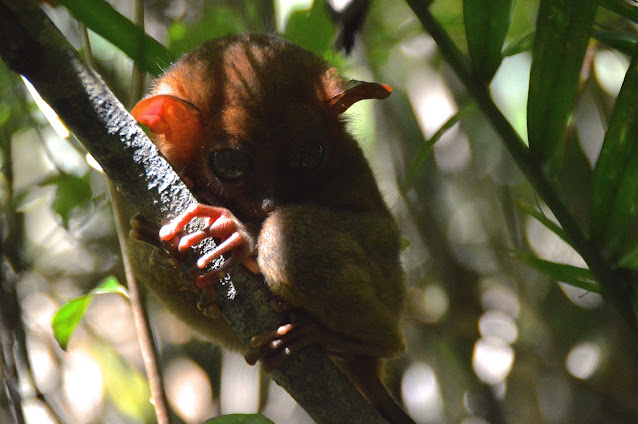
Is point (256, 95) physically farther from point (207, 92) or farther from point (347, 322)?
point (347, 322)

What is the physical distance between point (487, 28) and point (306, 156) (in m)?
0.81

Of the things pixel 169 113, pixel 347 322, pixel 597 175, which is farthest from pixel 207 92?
pixel 597 175

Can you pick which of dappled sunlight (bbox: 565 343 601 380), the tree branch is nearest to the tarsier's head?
the tree branch

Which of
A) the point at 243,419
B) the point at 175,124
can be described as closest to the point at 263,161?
the point at 175,124

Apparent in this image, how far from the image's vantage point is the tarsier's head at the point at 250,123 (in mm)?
2246

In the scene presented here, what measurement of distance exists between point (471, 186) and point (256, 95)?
138 inches

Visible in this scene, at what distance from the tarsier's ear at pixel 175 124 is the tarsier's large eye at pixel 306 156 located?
1.21 ft

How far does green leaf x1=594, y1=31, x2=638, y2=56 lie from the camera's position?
200 centimetres

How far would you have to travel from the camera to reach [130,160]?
1474 millimetres

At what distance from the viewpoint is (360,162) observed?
8.42 ft

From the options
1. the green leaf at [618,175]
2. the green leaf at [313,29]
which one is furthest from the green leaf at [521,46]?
the green leaf at [313,29]

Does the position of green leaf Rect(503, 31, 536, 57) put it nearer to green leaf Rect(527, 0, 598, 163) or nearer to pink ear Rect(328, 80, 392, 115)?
green leaf Rect(527, 0, 598, 163)

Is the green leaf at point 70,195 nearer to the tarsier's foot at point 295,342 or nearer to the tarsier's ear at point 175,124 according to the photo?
the tarsier's ear at point 175,124

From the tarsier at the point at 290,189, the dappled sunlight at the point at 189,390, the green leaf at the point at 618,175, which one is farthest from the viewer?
the dappled sunlight at the point at 189,390
